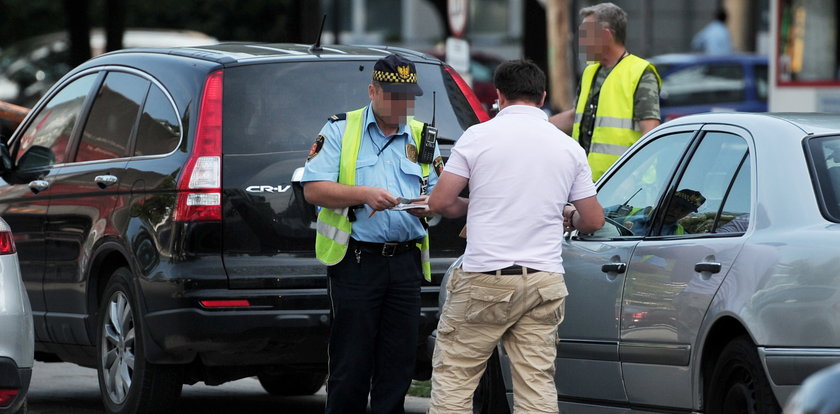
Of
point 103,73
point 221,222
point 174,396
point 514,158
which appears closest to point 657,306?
point 514,158

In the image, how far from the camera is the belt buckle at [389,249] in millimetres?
6066

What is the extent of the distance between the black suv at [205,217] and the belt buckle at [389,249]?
53 cm

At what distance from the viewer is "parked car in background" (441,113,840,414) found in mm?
5141

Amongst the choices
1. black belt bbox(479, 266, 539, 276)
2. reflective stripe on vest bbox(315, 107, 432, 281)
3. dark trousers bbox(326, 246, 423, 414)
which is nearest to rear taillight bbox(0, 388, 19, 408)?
dark trousers bbox(326, 246, 423, 414)

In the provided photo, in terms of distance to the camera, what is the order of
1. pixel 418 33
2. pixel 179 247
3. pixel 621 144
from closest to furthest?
1. pixel 179 247
2. pixel 621 144
3. pixel 418 33

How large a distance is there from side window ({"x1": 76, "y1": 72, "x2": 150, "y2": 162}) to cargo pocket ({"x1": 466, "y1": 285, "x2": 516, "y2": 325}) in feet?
8.47

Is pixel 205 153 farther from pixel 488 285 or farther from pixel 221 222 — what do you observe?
pixel 488 285

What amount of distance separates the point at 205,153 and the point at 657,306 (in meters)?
2.18

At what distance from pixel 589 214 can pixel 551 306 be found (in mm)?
362

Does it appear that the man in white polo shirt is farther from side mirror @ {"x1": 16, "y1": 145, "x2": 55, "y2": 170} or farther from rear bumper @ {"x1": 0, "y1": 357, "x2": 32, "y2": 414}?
side mirror @ {"x1": 16, "y1": 145, "x2": 55, "y2": 170}

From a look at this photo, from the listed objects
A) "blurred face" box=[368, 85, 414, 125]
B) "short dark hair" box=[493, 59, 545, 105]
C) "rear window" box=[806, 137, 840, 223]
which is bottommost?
"rear window" box=[806, 137, 840, 223]

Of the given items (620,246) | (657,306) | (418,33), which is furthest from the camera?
(418,33)

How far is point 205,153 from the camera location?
7.00m

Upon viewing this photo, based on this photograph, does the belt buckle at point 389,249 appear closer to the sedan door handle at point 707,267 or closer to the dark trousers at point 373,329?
the dark trousers at point 373,329
